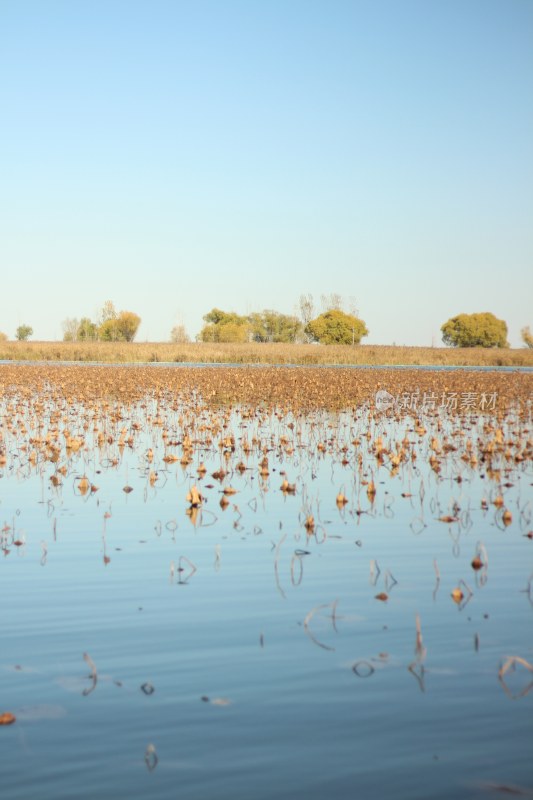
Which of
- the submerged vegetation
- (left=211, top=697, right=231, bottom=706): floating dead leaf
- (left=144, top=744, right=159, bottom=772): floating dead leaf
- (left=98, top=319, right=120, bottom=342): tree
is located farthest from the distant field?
(left=98, top=319, right=120, bottom=342): tree

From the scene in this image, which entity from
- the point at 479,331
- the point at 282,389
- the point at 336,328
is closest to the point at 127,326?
the point at 336,328

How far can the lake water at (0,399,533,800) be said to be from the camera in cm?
463

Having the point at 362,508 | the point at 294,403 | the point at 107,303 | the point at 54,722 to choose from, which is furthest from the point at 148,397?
the point at 107,303

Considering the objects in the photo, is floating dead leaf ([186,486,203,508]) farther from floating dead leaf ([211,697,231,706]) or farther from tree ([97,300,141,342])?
tree ([97,300,141,342])

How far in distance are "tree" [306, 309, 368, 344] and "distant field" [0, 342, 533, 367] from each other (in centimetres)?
6523

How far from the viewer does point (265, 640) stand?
6.46 m

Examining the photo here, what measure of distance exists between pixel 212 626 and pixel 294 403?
73.0 ft

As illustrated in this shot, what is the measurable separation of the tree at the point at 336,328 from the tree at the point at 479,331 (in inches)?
656

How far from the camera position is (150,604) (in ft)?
24.1

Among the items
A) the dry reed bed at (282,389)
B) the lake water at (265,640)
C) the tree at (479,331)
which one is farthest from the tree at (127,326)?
the lake water at (265,640)

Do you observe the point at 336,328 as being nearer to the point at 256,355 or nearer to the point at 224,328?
the point at 224,328

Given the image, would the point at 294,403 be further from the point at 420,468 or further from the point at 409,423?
the point at 420,468

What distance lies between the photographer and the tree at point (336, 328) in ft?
488

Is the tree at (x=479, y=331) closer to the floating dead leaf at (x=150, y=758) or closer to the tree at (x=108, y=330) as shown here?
the tree at (x=108, y=330)
